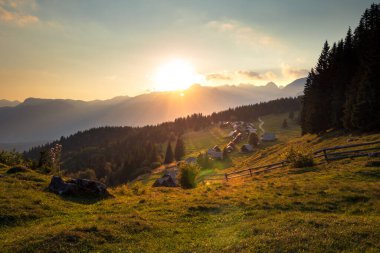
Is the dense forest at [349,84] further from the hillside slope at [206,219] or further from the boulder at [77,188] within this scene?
the boulder at [77,188]

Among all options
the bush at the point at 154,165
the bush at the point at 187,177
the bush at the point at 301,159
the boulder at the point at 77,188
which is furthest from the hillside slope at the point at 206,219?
the bush at the point at 154,165

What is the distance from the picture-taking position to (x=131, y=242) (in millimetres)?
14148

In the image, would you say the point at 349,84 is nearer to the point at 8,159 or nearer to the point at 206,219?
the point at 206,219

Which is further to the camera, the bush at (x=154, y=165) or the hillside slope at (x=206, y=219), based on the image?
the bush at (x=154, y=165)

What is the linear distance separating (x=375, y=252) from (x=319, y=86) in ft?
235

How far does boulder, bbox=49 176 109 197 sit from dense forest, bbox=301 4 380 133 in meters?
46.2

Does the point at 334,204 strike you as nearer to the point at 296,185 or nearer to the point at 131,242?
the point at 296,185

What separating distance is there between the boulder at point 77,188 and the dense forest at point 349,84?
1817 inches

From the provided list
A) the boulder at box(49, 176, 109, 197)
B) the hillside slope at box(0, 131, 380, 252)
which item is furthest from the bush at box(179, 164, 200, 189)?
the boulder at box(49, 176, 109, 197)

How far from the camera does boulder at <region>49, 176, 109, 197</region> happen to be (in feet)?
79.7

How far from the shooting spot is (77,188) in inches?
969

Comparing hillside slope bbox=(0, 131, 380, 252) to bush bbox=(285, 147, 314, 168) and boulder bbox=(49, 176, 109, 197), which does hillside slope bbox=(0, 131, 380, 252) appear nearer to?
boulder bbox=(49, 176, 109, 197)

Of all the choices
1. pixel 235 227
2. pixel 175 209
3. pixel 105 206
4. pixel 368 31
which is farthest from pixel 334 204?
pixel 368 31

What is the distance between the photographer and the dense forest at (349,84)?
53312 mm
